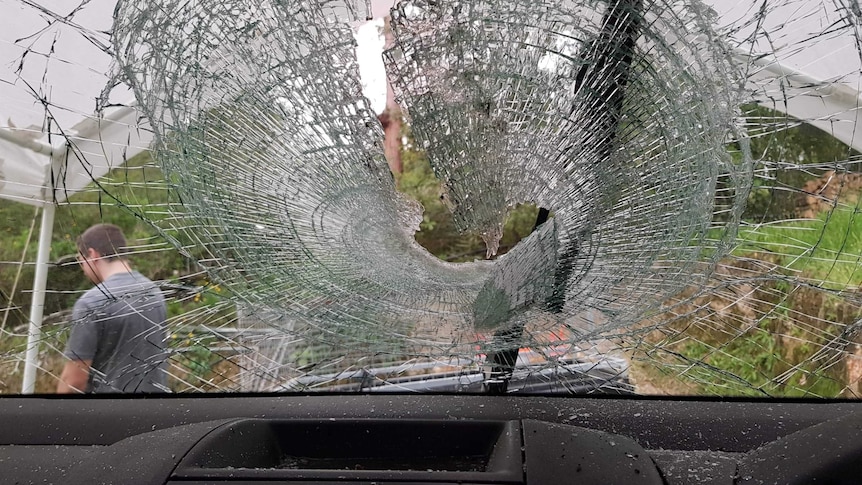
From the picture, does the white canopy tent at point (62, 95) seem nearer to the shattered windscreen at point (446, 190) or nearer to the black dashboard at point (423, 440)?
the shattered windscreen at point (446, 190)

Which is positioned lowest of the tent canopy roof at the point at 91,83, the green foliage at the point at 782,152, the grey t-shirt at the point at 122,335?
the grey t-shirt at the point at 122,335

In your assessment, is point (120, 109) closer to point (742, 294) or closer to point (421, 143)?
point (421, 143)

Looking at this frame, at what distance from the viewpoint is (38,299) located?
0.97 meters

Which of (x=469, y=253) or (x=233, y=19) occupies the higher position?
(x=233, y=19)

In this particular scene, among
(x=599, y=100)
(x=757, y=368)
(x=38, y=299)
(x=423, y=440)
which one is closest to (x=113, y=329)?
(x=38, y=299)

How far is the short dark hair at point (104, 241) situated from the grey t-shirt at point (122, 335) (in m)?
0.04

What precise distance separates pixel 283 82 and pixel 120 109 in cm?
23

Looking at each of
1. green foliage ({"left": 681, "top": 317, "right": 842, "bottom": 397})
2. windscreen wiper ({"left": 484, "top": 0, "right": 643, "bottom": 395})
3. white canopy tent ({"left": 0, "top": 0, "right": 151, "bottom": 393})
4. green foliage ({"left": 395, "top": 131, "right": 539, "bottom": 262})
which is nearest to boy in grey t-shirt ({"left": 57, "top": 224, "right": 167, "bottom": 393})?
white canopy tent ({"left": 0, "top": 0, "right": 151, "bottom": 393})

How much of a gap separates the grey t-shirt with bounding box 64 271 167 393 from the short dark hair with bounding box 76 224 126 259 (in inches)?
1.6

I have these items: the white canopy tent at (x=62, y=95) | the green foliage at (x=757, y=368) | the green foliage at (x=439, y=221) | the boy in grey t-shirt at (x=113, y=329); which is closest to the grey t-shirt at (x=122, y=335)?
the boy in grey t-shirt at (x=113, y=329)

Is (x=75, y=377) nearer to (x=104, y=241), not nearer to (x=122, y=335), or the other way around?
(x=122, y=335)

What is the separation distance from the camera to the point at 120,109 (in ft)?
2.96

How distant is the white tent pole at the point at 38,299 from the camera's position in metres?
0.95

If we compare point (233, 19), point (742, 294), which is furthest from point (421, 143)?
point (742, 294)
